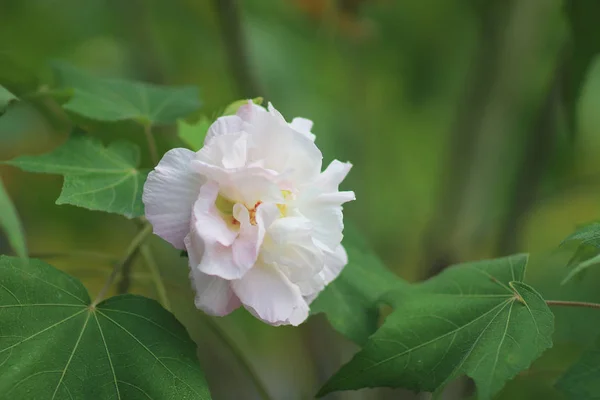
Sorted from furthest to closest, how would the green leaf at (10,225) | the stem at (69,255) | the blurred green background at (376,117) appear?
the blurred green background at (376,117) < the stem at (69,255) < the green leaf at (10,225)

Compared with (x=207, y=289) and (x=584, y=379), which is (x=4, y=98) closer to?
(x=207, y=289)

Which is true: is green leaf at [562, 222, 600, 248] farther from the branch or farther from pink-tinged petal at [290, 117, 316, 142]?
the branch

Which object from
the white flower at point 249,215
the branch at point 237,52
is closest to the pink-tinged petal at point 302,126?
the white flower at point 249,215

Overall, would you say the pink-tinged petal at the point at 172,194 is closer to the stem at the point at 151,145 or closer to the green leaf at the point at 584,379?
the stem at the point at 151,145

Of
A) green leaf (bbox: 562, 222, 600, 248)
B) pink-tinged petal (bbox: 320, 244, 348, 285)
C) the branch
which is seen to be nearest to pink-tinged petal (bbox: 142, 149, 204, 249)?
pink-tinged petal (bbox: 320, 244, 348, 285)

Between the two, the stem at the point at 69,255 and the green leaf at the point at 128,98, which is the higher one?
the green leaf at the point at 128,98

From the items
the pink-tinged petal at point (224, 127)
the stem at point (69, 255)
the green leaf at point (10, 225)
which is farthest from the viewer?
the stem at point (69, 255)

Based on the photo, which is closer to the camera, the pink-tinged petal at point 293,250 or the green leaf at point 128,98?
the pink-tinged petal at point 293,250

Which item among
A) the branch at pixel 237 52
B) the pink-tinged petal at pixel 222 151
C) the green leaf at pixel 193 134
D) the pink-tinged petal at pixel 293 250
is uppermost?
the pink-tinged petal at pixel 222 151
